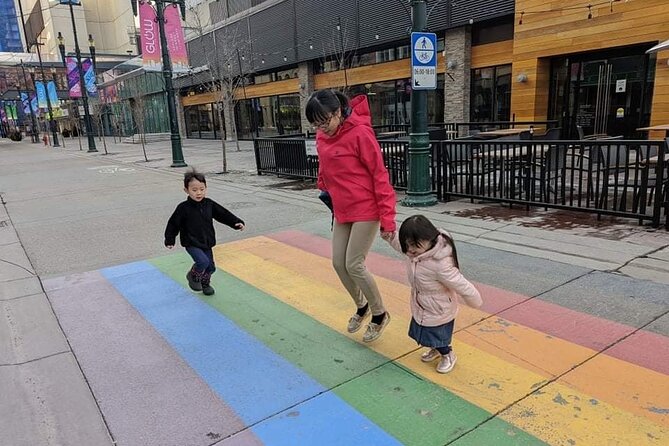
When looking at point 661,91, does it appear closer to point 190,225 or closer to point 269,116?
point 190,225

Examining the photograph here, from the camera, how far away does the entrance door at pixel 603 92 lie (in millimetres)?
12992

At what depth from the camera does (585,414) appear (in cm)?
273

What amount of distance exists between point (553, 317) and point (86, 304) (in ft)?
13.9

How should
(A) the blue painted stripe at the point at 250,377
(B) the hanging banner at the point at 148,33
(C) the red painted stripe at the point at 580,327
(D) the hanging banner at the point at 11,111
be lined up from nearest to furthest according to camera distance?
(A) the blue painted stripe at the point at 250,377
(C) the red painted stripe at the point at 580,327
(B) the hanging banner at the point at 148,33
(D) the hanging banner at the point at 11,111

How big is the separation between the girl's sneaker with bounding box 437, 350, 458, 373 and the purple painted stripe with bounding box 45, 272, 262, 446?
4.13 feet

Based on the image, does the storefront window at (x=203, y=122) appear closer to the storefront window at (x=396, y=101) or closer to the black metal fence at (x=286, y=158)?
the storefront window at (x=396, y=101)

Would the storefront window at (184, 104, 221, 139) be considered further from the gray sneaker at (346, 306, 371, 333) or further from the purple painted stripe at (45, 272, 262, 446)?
the gray sneaker at (346, 306, 371, 333)

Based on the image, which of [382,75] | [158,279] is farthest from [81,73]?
[158,279]

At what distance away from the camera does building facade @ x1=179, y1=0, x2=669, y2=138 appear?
13.0 m

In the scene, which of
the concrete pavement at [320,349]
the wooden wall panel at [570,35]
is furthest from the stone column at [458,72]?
the concrete pavement at [320,349]

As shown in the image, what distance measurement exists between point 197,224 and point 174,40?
15.4 m

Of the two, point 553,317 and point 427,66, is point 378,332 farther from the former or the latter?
point 427,66

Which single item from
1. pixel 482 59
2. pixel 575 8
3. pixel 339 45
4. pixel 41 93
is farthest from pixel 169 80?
pixel 41 93

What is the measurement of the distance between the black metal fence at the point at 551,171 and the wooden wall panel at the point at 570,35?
18.9 feet
